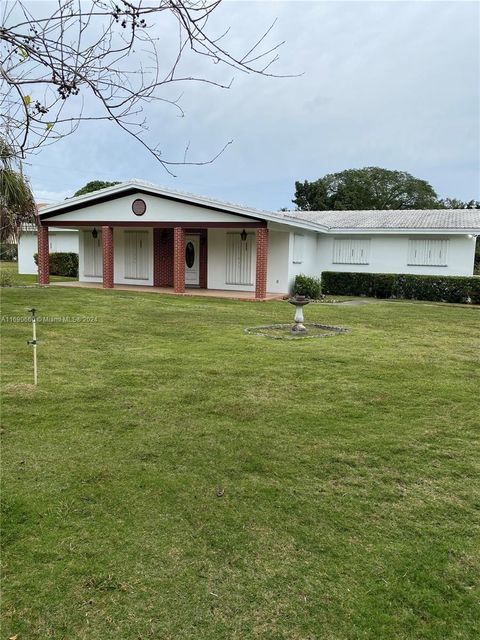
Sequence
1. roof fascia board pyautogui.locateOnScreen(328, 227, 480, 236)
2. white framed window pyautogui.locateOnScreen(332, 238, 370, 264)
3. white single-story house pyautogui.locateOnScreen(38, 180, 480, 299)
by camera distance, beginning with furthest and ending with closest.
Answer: white framed window pyautogui.locateOnScreen(332, 238, 370, 264)
roof fascia board pyautogui.locateOnScreen(328, 227, 480, 236)
white single-story house pyautogui.locateOnScreen(38, 180, 480, 299)

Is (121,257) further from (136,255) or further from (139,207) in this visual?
(139,207)

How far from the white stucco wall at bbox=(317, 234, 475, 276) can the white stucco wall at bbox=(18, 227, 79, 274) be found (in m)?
14.6

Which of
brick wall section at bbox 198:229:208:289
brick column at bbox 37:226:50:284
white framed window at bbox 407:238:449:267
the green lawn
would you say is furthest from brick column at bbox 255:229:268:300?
the green lawn

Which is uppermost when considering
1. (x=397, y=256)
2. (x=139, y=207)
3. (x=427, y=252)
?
(x=139, y=207)

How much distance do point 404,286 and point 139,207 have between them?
11.1 metres

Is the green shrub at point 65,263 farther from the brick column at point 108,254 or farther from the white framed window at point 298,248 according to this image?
the white framed window at point 298,248

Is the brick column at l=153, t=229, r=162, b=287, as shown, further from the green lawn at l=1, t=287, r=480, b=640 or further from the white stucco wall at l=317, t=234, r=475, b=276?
the green lawn at l=1, t=287, r=480, b=640

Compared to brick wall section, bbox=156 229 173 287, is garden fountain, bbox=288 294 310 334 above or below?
below

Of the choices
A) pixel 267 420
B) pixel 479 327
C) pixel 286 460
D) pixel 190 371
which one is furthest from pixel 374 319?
pixel 286 460

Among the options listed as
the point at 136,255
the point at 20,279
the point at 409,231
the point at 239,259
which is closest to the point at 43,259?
the point at 136,255

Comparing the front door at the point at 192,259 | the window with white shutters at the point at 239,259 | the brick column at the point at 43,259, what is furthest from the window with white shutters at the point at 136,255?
the window with white shutters at the point at 239,259

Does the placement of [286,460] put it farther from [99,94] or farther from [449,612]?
[99,94]

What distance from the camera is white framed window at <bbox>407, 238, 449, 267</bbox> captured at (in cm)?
2098

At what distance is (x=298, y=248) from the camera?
805 inches
